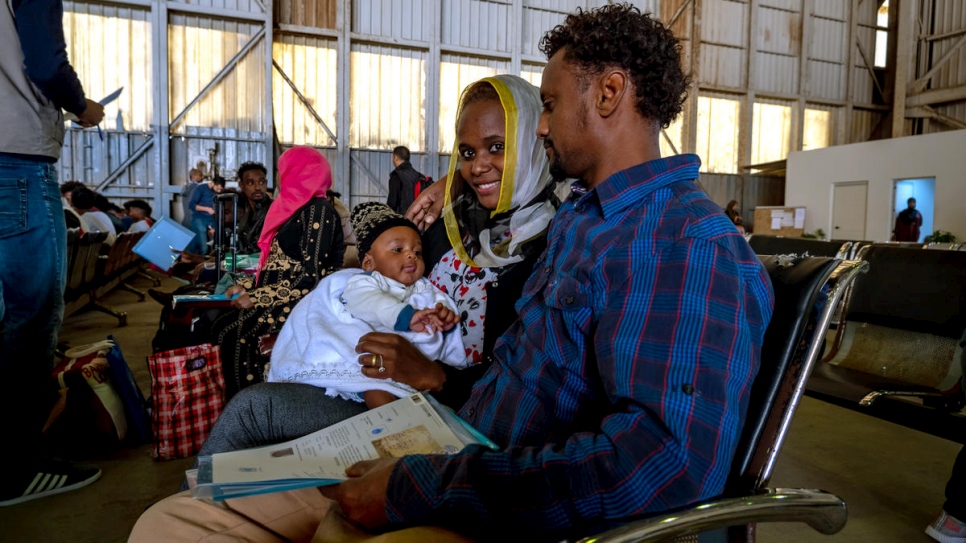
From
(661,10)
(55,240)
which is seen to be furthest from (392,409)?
(661,10)

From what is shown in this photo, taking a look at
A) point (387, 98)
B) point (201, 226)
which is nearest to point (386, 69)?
point (387, 98)

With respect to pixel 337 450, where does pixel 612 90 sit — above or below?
above

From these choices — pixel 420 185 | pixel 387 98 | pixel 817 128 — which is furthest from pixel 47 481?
pixel 817 128

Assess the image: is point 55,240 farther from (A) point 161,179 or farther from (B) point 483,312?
(A) point 161,179

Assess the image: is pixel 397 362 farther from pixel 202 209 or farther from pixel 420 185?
pixel 202 209

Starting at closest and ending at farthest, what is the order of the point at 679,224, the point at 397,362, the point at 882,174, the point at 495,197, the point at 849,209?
1. the point at 679,224
2. the point at 397,362
3. the point at 495,197
4. the point at 882,174
5. the point at 849,209

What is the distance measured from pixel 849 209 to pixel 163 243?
1408 cm

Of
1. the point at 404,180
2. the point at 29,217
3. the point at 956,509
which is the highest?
the point at 404,180

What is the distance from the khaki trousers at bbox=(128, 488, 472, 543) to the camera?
3.59ft

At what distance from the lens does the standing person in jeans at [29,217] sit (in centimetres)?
204

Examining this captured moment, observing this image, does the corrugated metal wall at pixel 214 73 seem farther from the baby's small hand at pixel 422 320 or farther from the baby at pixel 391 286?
the baby's small hand at pixel 422 320

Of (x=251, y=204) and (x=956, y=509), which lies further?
(x=251, y=204)

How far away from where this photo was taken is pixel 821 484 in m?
2.72

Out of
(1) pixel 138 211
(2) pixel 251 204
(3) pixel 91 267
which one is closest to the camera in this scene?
(2) pixel 251 204
